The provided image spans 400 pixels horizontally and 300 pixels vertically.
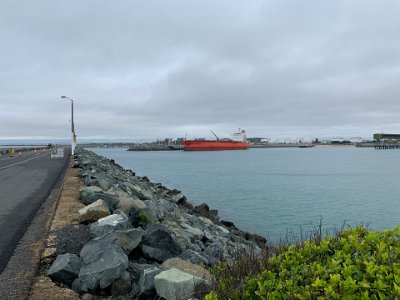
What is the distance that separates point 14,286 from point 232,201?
947 inches

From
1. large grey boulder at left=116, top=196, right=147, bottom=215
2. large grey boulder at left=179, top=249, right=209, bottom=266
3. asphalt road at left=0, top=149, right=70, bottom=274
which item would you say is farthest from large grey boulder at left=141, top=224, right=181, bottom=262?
large grey boulder at left=116, top=196, right=147, bottom=215

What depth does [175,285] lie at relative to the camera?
421cm

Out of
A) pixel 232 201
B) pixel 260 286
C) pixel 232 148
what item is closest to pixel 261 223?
pixel 232 201

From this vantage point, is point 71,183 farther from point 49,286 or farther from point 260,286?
point 260,286

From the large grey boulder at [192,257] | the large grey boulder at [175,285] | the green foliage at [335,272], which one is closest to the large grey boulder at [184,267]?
the large grey boulder at [175,285]

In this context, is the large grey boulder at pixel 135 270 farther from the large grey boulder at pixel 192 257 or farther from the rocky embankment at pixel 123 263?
the large grey boulder at pixel 192 257

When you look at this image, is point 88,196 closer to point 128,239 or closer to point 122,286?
point 128,239

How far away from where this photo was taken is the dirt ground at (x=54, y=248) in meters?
4.73

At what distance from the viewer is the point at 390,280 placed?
264 centimetres

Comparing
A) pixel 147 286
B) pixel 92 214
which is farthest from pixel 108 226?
pixel 147 286

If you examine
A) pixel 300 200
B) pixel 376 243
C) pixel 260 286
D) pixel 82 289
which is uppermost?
pixel 376 243

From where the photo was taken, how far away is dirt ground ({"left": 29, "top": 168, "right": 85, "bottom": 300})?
4.73 m

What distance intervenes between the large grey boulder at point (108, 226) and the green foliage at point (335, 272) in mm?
3857

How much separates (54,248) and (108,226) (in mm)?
999
